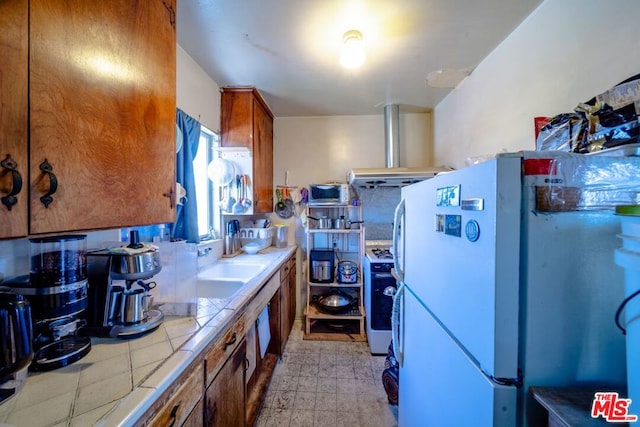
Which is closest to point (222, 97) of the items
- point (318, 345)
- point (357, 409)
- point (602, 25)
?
point (602, 25)

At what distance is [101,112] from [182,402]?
3.05ft

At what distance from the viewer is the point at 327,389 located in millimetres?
1849

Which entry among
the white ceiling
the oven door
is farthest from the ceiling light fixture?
Result: the oven door

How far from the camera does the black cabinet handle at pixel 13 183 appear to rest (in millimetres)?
500

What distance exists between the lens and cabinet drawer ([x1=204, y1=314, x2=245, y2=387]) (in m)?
0.90

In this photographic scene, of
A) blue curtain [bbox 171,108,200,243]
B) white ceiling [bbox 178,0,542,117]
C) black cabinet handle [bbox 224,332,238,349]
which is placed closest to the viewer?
black cabinet handle [bbox 224,332,238,349]

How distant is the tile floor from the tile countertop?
3.91 feet

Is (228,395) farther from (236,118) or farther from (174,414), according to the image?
(236,118)

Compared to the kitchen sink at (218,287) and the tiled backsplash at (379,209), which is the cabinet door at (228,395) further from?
the tiled backsplash at (379,209)

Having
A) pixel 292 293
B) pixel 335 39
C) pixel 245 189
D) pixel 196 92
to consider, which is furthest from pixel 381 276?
pixel 196 92

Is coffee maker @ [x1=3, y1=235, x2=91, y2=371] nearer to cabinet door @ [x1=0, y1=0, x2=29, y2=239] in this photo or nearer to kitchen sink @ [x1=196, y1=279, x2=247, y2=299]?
cabinet door @ [x1=0, y1=0, x2=29, y2=239]

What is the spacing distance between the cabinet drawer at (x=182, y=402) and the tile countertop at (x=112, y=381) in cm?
7

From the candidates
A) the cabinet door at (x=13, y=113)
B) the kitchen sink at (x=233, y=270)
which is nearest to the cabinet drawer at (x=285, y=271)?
the kitchen sink at (x=233, y=270)

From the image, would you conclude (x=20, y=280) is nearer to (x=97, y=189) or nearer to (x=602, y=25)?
(x=97, y=189)
